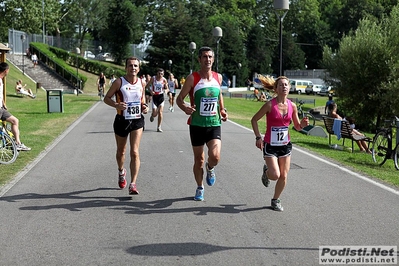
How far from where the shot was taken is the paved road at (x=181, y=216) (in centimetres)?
530

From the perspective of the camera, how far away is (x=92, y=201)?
24.7ft

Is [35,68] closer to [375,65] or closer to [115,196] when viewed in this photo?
[375,65]

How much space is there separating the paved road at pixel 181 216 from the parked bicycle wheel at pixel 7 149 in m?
0.56

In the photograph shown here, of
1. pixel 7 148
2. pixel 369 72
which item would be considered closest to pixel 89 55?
pixel 369 72

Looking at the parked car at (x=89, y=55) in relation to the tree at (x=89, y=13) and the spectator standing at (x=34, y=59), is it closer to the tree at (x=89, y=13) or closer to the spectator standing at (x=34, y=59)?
the tree at (x=89, y=13)

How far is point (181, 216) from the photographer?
6.69m

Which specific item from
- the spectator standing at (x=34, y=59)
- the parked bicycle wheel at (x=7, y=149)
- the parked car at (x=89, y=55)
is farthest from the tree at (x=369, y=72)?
the parked car at (x=89, y=55)

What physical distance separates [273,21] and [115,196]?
11829 centimetres

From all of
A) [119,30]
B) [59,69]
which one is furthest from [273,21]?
[59,69]

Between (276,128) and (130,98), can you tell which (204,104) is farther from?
(130,98)

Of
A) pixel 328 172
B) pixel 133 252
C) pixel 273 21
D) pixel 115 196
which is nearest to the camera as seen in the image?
pixel 133 252

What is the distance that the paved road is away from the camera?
5.30 metres

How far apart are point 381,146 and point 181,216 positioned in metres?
7.19

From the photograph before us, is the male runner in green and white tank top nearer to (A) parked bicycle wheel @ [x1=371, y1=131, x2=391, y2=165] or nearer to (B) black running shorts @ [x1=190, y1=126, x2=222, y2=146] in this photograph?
(B) black running shorts @ [x1=190, y1=126, x2=222, y2=146]
